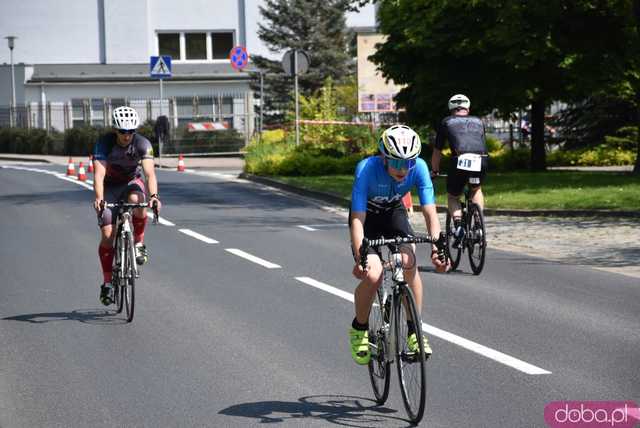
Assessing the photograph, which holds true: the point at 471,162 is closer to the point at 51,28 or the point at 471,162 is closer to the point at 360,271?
the point at 360,271

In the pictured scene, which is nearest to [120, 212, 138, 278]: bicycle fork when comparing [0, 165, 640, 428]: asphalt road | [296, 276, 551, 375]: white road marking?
[0, 165, 640, 428]: asphalt road

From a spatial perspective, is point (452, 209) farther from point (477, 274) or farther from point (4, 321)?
point (4, 321)

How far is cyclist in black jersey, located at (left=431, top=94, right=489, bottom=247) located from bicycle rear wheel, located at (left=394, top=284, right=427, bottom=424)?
6.31 meters

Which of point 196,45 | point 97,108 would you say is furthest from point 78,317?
point 196,45

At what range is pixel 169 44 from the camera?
6162 centimetres

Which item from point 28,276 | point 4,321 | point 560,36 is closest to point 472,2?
point 560,36

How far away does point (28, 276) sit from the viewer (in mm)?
12914

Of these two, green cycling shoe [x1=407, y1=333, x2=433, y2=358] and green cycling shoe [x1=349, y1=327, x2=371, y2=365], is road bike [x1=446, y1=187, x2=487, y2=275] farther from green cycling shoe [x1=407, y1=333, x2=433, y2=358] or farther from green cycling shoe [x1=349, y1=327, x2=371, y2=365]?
green cycling shoe [x1=407, y1=333, x2=433, y2=358]

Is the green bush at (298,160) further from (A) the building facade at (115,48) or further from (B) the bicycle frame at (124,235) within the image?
(A) the building facade at (115,48)

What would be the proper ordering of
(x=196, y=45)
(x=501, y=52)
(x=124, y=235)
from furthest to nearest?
1. (x=196, y=45)
2. (x=501, y=52)
3. (x=124, y=235)

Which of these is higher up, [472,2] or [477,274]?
[472,2]

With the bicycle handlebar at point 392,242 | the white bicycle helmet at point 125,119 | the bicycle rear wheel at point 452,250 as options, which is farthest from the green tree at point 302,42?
the bicycle handlebar at point 392,242

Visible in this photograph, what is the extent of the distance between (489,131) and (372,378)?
125 feet

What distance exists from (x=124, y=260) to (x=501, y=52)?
59.4 ft
